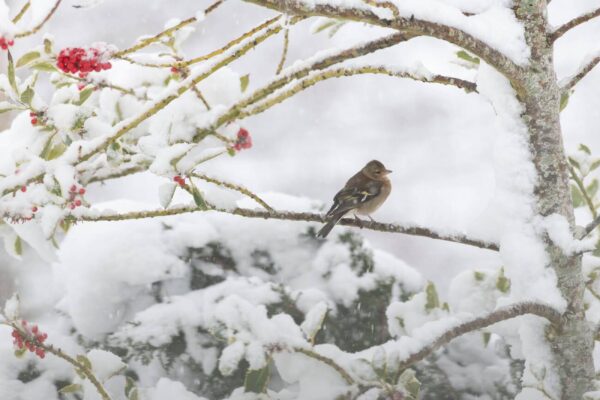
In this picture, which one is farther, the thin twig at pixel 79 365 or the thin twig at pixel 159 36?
the thin twig at pixel 79 365

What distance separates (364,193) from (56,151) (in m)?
1.13

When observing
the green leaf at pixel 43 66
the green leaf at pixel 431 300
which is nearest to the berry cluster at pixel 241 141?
the green leaf at pixel 43 66

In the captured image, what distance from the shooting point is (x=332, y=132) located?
3.74 metres

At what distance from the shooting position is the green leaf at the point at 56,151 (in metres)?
1.21

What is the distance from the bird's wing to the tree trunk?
78 centimetres

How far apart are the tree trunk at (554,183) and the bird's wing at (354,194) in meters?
0.78

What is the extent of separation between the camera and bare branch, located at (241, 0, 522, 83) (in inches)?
29.8

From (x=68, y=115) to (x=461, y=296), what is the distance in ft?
2.60

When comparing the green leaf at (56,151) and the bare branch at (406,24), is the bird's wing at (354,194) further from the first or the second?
the bare branch at (406,24)

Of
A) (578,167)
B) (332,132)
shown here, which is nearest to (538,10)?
(578,167)

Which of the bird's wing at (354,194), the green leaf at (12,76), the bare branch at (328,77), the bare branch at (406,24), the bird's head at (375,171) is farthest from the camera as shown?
the bird's head at (375,171)

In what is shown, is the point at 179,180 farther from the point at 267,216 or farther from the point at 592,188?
the point at 592,188

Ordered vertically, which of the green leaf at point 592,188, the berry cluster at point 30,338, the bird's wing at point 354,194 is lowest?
the berry cluster at point 30,338

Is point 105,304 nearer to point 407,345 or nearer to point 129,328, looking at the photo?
point 129,328
